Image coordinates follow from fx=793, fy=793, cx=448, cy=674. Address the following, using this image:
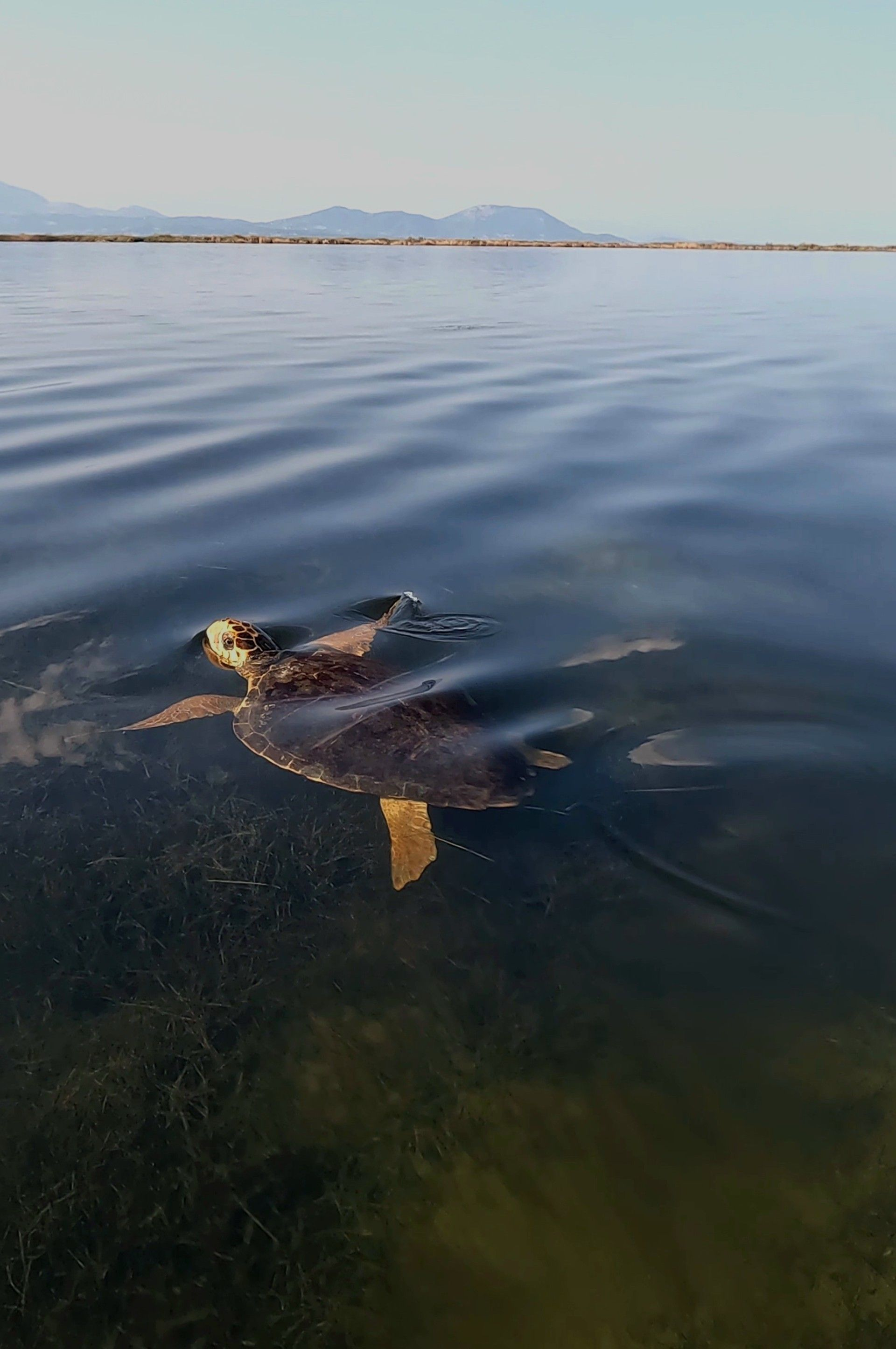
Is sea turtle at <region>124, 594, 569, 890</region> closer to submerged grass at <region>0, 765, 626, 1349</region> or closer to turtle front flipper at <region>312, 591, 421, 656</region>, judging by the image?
turtle front flipper at <region>312, 591, 421, 656</region>

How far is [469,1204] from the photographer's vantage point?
3.00 meters

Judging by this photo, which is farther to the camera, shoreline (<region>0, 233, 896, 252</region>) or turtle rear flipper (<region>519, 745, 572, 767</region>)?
shoreline (<region>0, 233, 896, 252</region>)

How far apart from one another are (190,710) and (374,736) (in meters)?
1.39

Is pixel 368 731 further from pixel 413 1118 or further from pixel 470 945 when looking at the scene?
pixel 413 1118

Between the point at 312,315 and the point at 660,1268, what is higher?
the point at 312,315

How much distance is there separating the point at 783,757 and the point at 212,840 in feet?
12.1

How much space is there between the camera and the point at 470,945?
158 inches

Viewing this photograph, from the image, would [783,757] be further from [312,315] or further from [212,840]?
[312,315]

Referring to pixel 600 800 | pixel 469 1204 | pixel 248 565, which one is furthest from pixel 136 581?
pixel 469 1204

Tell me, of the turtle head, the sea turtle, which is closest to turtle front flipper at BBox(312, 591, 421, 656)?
the sea turtle

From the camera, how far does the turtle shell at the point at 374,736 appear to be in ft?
16.5

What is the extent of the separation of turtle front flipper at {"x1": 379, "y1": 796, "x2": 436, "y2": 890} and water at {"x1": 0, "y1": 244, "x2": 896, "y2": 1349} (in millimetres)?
105

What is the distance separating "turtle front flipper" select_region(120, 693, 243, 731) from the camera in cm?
554

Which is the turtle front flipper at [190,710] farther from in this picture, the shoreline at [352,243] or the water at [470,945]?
the shoreline at [352,243]
